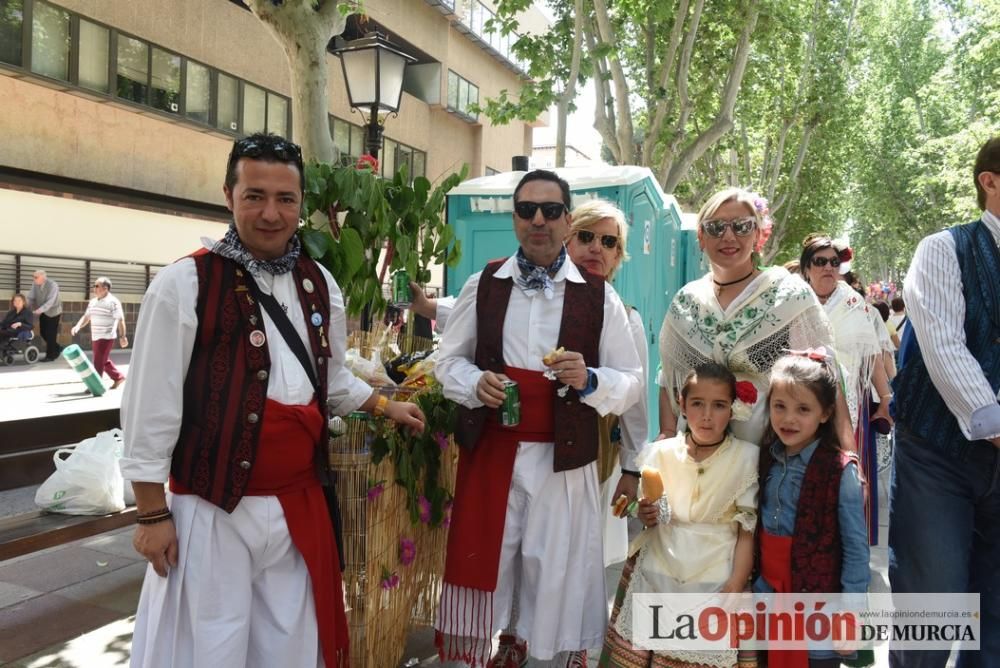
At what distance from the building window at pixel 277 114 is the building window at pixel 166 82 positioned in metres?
2.81

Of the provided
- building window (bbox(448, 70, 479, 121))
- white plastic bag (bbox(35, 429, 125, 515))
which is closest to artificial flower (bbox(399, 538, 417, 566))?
white plastic bag (bbox(35, 429, 125, 515))

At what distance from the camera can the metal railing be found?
1519cm

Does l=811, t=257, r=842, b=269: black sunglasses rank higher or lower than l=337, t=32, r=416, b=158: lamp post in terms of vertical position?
lower

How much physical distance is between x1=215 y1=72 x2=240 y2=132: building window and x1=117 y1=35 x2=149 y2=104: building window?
1.92m

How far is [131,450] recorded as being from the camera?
2.03 meters

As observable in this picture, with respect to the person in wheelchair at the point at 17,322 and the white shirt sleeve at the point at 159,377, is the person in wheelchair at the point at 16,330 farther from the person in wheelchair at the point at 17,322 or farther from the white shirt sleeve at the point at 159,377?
the white shirt sleeve at the point at 159,377

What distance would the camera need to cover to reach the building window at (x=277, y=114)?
774 inches

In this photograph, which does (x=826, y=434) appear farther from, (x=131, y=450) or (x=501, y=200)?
(x=501, y=200)

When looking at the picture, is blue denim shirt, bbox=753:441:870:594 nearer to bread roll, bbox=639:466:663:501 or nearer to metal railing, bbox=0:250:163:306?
bread roll, bbox=639:466:663:501

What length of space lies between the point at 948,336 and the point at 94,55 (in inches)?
684

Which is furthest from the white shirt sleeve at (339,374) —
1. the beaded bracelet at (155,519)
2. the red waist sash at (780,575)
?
the red waist sash at (780,575)

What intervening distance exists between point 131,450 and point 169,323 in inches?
14.4

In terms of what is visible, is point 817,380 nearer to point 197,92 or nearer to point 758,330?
point 758,330

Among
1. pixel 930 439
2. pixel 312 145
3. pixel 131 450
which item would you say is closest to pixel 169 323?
pixel 131 450
